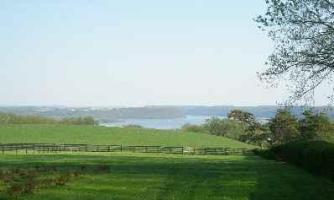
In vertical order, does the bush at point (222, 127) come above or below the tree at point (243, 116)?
below

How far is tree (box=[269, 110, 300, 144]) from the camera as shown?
104 meters

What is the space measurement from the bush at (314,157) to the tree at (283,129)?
54.6 metres

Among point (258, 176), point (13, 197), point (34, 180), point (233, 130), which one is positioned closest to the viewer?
point (13, 197)

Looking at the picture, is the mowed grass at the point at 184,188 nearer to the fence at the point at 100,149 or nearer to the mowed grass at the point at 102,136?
the fence at the point at 100,149

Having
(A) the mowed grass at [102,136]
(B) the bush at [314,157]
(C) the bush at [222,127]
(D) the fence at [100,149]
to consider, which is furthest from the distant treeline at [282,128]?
(B) the bush at [314,157]

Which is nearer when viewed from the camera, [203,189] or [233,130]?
[203,189]

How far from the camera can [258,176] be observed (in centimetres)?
2997

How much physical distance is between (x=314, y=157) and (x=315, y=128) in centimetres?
6802

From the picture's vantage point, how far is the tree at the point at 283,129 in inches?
4089

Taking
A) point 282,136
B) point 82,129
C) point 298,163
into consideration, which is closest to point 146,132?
point 82,129

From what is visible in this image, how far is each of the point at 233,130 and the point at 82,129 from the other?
200 feet

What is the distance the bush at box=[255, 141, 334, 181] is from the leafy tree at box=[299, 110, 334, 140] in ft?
155

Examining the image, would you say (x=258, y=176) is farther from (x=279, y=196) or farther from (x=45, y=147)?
(x=45, y=147)

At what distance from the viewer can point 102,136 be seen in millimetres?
105375
